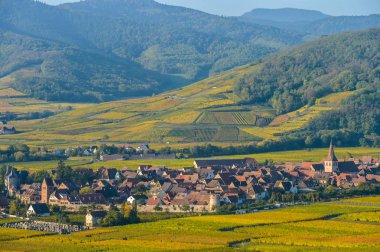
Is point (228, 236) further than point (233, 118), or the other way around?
point (233, 118)

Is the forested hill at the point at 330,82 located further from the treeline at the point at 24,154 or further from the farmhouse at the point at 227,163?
the treeline at the point at 24,154

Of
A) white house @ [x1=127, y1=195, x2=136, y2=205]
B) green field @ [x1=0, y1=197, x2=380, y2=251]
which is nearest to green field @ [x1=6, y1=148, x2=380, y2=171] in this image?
white house @ [x1=127, y1=195, x2=136, y2=205]

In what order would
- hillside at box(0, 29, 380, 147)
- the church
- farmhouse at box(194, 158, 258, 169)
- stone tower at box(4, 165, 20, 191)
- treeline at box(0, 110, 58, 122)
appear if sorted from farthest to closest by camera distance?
1. treeline at box(0, 110, 58, 122)
2. hillside at box(0, 29, 380, 147)
3. farmhouse at box(194, 158, 258, 169)
4. the church
5. stone tower at box(4, 165, 20, 191)

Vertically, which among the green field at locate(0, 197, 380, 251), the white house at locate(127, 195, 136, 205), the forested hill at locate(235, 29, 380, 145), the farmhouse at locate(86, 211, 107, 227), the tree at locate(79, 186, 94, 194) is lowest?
the white house at locate(127, 195, 136, 205)

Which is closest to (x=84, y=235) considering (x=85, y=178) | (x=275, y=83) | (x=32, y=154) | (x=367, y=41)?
(x=85, y=178)

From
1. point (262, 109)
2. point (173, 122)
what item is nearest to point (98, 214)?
point (173, 122)

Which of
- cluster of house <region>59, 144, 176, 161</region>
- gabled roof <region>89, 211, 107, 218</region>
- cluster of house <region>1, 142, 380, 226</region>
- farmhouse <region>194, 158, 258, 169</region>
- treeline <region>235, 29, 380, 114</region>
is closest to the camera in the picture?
gabled roof <region>89, 211, 107, 218</region>

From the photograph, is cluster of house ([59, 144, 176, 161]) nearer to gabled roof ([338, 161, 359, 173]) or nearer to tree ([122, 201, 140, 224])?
gabled roof ([338, 161, 359, 173])

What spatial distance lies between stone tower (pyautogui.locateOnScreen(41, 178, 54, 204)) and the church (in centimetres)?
2806

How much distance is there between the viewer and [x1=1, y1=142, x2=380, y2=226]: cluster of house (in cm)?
7762

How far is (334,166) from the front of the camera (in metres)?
98.1

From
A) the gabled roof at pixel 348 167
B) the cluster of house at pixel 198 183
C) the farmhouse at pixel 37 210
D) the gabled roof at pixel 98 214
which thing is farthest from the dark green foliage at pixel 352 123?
the gabled roof at pixel 98 214

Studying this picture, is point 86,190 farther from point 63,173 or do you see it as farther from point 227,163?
point 227,163

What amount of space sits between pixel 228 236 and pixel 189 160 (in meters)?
52.9
